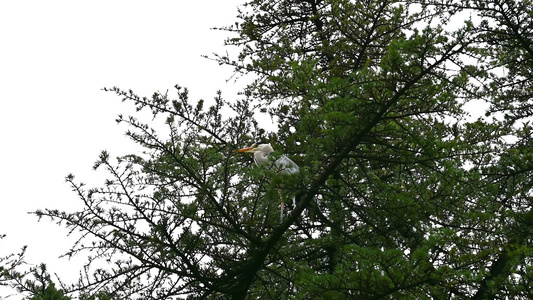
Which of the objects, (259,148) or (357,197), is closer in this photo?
(357,197)

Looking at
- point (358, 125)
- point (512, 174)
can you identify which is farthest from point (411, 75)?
point (512, 174)

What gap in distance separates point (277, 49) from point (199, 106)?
3722 millimetres

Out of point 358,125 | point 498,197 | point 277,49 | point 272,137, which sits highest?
point 277,49

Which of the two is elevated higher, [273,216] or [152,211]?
[273,216]

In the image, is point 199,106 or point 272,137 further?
point 272,137

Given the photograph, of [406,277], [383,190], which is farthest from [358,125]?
[406,277]

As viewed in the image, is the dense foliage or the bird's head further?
the bird's head

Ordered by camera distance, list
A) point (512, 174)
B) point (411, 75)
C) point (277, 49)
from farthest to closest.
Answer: point (277, 49) → point (512, 174) → point (411, 75)

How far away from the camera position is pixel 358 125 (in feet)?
16.2

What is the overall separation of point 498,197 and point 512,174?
347 mm

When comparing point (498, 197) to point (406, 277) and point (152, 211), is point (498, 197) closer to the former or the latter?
point (406, 277)

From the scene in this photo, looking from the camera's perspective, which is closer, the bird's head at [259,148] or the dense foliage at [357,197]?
the dense foliage at [357,197]

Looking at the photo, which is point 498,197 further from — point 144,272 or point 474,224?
point 144,272

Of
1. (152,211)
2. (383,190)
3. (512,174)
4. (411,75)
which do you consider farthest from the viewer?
(512,174)
